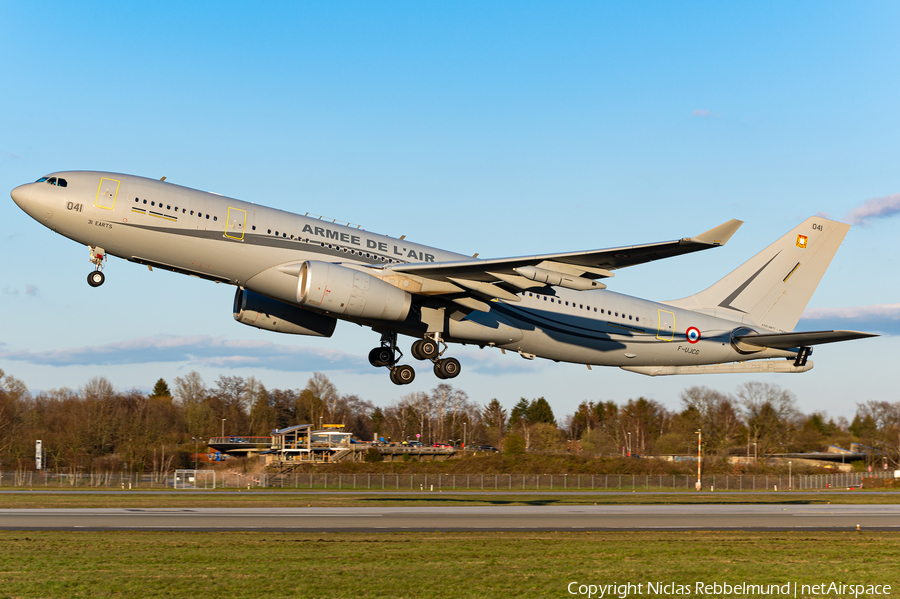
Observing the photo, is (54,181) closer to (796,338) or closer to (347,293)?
(347,293)

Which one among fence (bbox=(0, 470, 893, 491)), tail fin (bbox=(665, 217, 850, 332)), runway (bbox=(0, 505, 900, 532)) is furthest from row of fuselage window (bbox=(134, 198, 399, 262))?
fence (bbox=(0, 470, 893, 491))

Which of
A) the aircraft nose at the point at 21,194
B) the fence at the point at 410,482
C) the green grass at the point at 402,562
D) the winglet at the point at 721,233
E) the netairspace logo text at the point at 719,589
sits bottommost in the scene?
the fence at the point at 410,482

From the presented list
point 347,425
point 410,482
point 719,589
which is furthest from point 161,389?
point 719,589

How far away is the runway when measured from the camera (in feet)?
89.0

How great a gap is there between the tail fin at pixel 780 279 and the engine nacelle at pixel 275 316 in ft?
57.9

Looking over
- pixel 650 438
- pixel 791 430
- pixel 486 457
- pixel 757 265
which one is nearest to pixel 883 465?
pixel 791 430

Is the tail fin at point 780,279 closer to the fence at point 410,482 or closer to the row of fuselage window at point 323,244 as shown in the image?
the row of fuselage window at point 323,244

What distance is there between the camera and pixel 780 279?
39.8 metres

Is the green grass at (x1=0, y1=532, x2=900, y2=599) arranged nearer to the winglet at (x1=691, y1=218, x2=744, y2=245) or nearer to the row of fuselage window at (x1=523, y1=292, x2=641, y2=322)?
the winglet at (x1=691, y1=218, x2=744, y2=245)

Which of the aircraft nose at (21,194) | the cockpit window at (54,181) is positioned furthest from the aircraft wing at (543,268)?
the aircraft nose at (21,194)

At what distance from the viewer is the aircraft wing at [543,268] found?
1036 inches

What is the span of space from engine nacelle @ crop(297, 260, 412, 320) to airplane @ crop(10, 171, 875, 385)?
1.9 inches

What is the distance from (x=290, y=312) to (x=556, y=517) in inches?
534

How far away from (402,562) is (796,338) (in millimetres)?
23506
